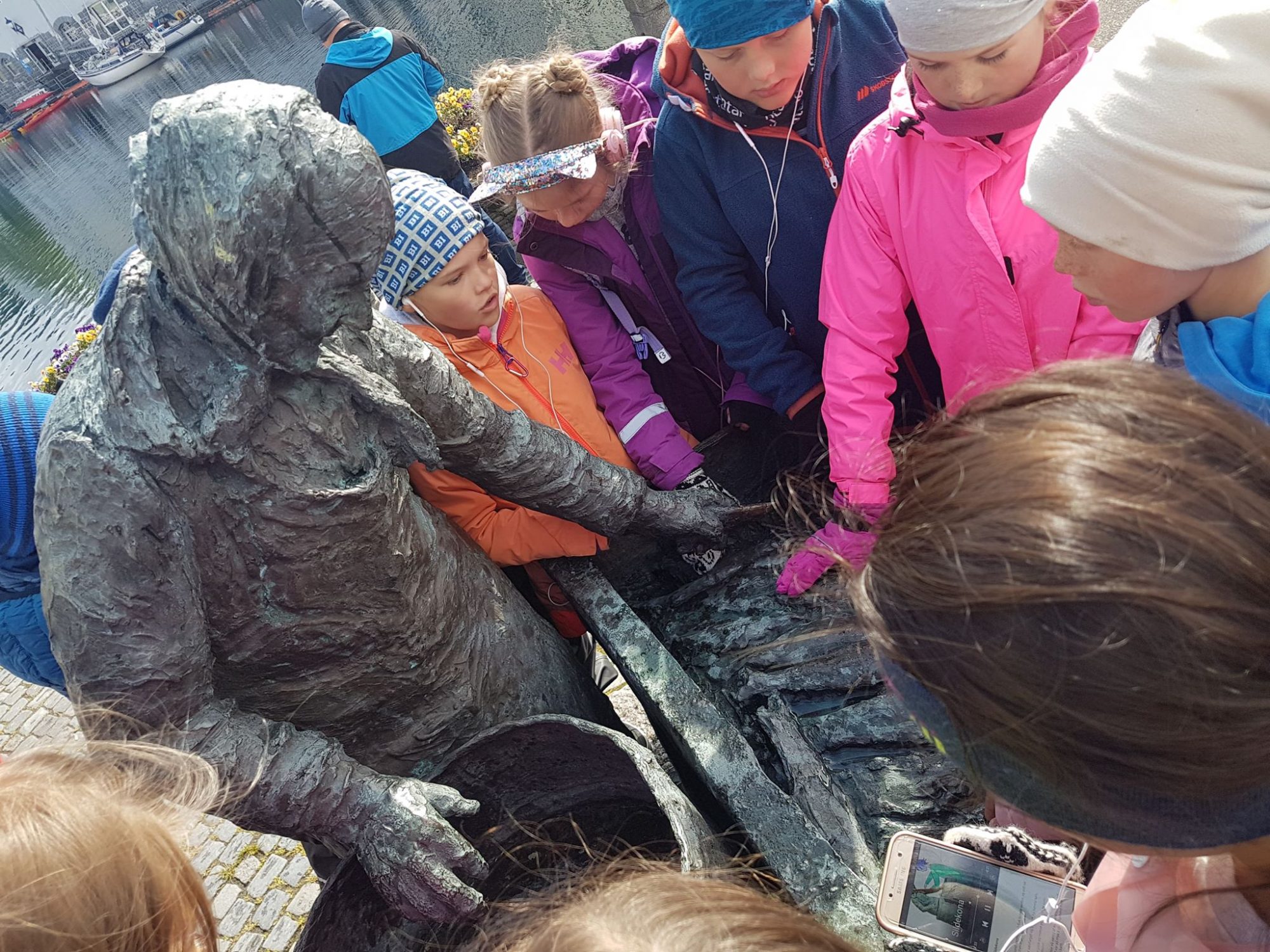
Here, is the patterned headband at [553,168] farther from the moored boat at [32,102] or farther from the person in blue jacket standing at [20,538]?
the moored boat at [32,102]

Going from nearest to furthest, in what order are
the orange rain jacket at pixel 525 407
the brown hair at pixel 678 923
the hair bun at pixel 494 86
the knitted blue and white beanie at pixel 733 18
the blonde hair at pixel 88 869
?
the brown hair at pixel 678 923 → the blonde hair at pixel 88 869 → the knitted blue and white beanie at pixel 733 18 → the orange rain jacket at pixel 525 407 → the hair bun at pixel 494 86

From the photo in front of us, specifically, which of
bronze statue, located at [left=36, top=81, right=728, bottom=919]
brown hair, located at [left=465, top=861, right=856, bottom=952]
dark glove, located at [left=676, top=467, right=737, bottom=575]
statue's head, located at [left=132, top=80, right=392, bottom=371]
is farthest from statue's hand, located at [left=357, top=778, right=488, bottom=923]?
dark glove, located at [left=676, top=467, right=737, bottom=575]

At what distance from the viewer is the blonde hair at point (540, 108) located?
9.11 feet

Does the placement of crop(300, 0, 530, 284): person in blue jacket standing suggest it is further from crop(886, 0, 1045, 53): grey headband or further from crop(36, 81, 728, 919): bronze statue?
crop(886, 0, 1045, 53): grey headband

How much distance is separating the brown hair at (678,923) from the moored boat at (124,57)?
5232 cm

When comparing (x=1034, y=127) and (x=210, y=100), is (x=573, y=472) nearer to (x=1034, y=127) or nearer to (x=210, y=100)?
(x=210, y=100)

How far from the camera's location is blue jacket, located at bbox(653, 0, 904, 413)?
2.51m

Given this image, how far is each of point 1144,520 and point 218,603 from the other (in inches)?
68.6

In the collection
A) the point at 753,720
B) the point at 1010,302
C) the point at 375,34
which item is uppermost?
the point at 375,34

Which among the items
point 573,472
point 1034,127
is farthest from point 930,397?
point 573,472

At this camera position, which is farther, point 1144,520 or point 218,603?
point 218,603

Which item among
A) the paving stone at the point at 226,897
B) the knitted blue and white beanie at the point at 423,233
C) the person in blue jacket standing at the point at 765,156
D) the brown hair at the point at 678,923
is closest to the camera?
the brown hair at the point at 678,923

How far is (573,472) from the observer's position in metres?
2.42

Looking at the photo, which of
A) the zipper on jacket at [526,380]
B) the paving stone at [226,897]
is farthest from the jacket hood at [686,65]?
the paving stone at [226,897]
